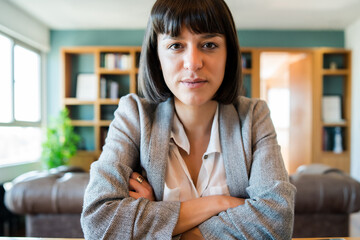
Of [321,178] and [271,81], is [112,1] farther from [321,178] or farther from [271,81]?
[271,81]

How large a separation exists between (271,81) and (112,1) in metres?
8.46

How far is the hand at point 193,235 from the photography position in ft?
2.59

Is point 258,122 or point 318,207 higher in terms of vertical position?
point 258,122

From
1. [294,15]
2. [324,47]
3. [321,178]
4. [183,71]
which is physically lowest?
[321,178]

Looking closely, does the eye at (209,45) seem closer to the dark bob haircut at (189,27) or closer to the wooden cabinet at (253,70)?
the dark bob haircut at (189,27)

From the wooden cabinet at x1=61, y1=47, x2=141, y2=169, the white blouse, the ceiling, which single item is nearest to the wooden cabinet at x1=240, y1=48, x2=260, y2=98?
the ceiling

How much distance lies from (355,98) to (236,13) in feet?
8.47

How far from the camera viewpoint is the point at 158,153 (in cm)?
93

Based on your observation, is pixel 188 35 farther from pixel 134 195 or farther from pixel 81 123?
pixel 81 123

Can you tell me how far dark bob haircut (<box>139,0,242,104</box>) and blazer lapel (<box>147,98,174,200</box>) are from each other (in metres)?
0.12

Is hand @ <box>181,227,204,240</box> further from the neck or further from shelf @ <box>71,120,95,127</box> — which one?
shelf @ <box>71,120,95,127</box>

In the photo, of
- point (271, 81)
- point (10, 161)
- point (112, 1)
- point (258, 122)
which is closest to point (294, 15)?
point (112, 1)

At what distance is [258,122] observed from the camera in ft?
3.25

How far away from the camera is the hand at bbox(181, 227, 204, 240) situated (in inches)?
31.0
